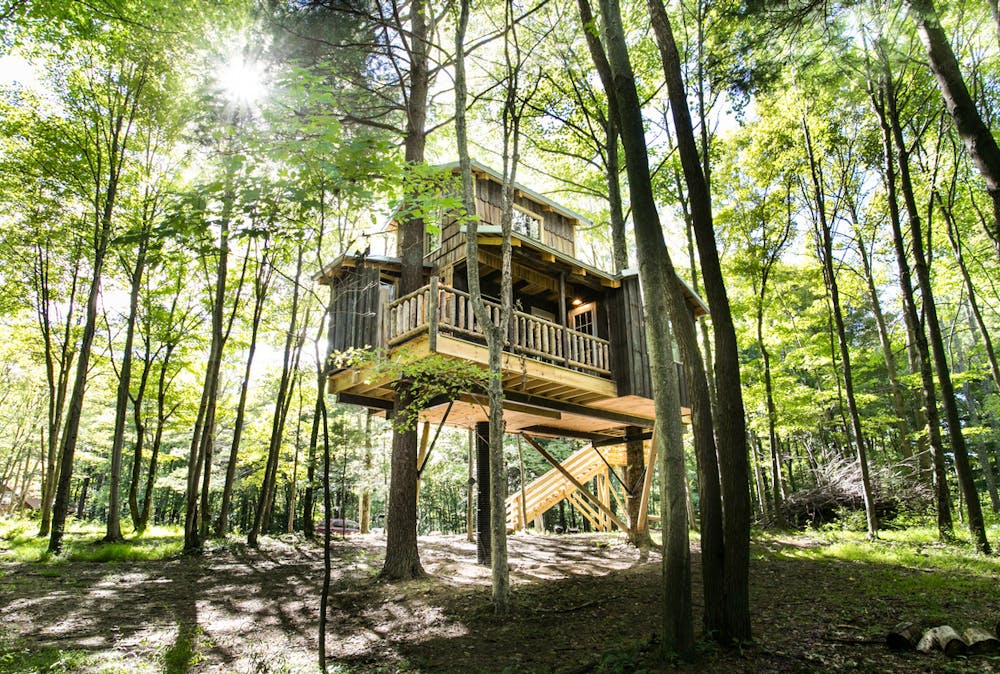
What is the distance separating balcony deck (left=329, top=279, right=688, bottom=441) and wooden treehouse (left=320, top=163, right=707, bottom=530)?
2cm

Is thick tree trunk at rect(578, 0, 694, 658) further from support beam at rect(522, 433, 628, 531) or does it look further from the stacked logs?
support beam at rect(522, 433, 628, 531)

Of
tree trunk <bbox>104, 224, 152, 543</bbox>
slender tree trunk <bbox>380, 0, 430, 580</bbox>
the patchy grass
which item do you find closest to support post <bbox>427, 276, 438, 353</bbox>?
slender tree trunk <bbox>380, 0, 430, 580</bbox>

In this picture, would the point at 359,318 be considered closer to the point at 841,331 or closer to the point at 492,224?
the point at 492,224

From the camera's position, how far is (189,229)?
427 centimetres

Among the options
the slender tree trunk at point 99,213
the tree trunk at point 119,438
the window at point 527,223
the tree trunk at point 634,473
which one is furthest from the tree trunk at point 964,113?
the tree trunk at point 119,438

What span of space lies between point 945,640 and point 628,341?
7.00m

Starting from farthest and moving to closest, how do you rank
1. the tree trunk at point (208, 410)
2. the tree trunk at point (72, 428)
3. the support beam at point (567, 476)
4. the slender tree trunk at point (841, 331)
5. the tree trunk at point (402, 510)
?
the tree trunk at point (208, 410) < the slender tree trunk at point (841, 331) < the support beam at point (567, 476) < the tree trunk at point (72, 428) < the tree trunk at point (402, 510)

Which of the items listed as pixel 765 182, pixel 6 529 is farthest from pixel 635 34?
pixel 6 529

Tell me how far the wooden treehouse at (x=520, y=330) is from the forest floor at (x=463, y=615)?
3234 mm

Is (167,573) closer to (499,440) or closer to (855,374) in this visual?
(499,440)

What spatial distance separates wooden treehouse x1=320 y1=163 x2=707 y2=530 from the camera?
909 centimetres

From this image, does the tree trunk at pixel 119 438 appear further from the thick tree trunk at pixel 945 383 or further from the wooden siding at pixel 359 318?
the thick tree trunk at pixel 945 383

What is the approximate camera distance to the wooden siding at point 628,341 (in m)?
11.0

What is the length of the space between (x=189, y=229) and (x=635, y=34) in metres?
13.4
